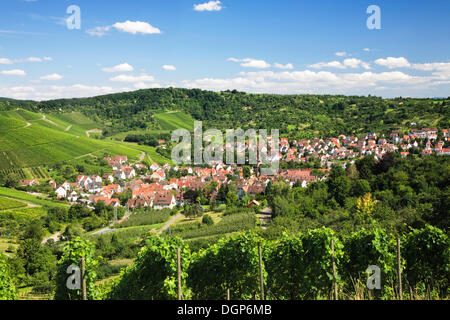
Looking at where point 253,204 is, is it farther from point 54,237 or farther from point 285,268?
point 285,268

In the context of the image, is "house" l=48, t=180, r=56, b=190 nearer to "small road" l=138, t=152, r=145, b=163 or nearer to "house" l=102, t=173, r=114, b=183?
"house" l=102, t=173, r=114, b=183

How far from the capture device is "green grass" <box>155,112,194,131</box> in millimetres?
111812

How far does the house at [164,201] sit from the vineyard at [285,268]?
3563 cm

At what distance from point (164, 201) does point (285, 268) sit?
3746cm

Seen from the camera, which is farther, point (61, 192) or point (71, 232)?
point (61, 192)

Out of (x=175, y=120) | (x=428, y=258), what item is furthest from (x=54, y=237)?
(x=175, y=120)

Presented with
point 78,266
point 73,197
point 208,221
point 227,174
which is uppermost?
point 78,266

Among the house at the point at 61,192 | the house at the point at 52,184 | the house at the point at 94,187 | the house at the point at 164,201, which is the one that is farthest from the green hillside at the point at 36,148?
the house at the point at 164,201

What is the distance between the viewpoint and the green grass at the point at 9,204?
3808cm

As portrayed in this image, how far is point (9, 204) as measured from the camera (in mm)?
38844

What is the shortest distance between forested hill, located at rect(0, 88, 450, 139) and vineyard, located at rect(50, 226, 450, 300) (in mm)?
64723

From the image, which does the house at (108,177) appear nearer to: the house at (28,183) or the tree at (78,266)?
the house at (28,183)

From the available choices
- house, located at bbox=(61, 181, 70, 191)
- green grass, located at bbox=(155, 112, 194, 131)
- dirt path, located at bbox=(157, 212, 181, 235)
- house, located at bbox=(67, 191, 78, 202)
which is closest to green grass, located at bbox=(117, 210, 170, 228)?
dirt path, located at bbox=(157, 212, 181, 235)
